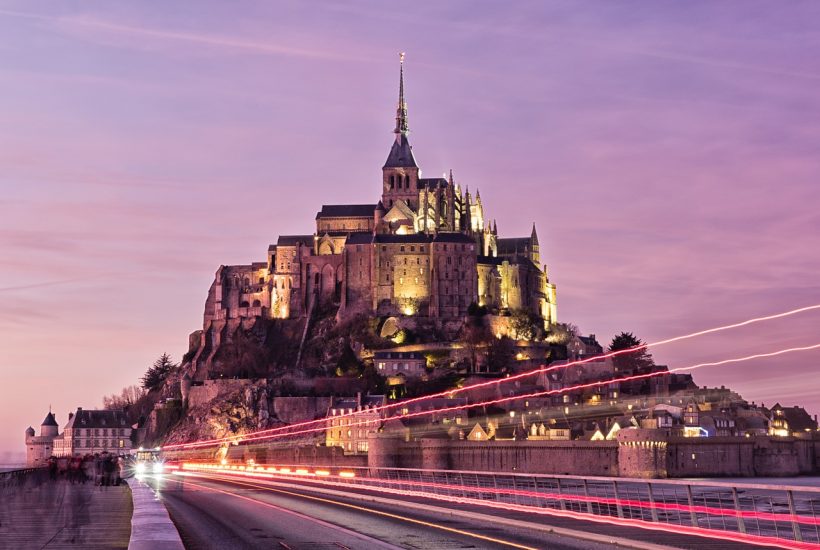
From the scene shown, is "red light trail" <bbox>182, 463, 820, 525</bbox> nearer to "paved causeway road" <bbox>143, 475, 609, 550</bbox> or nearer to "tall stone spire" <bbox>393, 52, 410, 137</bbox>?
"paved causeway road" <bbox>143, 475, 609, 550</bbox>

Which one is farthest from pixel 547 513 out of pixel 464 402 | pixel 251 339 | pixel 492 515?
pixel 251 339

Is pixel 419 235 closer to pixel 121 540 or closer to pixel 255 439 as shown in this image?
pixel 255 439

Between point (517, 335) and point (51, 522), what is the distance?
125952 mm

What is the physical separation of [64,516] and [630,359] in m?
118

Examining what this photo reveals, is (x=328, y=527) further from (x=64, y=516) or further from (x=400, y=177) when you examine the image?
(x=400, y=177)

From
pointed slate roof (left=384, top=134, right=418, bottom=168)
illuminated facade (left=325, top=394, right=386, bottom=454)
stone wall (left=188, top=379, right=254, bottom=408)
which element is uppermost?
pointed slate roof (left=384, top=134, right=418, bottom=168)

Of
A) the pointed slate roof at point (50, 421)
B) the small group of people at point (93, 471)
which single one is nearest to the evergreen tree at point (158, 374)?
the pointed slate roof at point (50, 421)

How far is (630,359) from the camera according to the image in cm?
14425

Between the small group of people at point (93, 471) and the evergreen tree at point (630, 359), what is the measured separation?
80.9 m

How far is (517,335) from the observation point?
15350 cm

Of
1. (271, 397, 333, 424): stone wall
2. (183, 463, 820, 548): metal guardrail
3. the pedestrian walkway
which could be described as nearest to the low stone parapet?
the pedestrian walkway

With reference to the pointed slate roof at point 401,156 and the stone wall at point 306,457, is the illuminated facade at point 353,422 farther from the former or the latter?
the pointed slate roof at point 401,156

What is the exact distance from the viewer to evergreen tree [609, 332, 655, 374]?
142 meters

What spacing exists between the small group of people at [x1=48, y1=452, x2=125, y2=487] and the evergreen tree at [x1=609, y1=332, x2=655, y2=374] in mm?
80895
